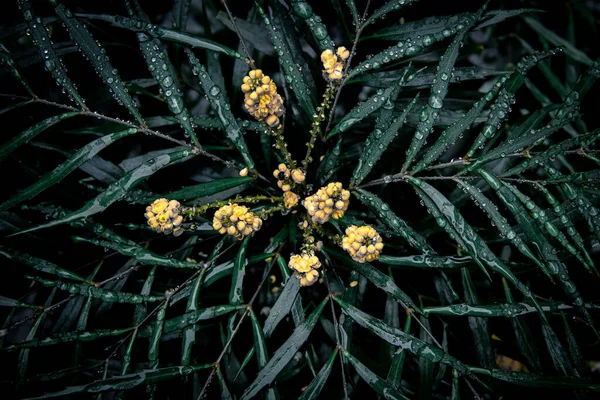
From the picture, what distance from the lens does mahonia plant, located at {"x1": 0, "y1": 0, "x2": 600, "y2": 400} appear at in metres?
0.66

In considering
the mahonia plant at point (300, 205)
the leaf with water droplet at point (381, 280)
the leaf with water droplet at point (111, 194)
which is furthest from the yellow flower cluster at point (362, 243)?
the leaf with water droplet at point (111, 194)

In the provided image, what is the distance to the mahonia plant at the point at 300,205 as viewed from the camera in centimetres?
66

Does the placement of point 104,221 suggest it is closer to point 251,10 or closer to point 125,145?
point 125,145

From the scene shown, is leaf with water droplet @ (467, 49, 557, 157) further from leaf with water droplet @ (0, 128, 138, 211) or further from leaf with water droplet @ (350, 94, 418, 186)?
leaf with water droplet @ (0, 128, 138, 211)

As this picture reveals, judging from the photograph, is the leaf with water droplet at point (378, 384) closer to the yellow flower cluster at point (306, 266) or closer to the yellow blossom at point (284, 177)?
the yellow flower cluster at point (306, 266)

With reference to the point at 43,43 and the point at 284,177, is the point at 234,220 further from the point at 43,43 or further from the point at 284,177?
the point at 43,43

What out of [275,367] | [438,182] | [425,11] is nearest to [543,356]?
[438,182]

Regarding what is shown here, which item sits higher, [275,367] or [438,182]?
[438,182]

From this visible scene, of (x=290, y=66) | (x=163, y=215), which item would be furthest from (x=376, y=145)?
(x=163, y=215)

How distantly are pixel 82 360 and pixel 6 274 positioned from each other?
13.9 inches

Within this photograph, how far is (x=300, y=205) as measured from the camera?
0.91 meters

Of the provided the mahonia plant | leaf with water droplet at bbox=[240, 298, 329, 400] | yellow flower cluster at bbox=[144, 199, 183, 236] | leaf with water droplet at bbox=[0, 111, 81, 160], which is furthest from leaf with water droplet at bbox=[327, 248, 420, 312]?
leaf with water droplet at bbox=[0, 111, 81, 160]

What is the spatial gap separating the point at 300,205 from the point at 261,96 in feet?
1.16

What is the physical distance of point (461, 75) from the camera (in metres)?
0.84
